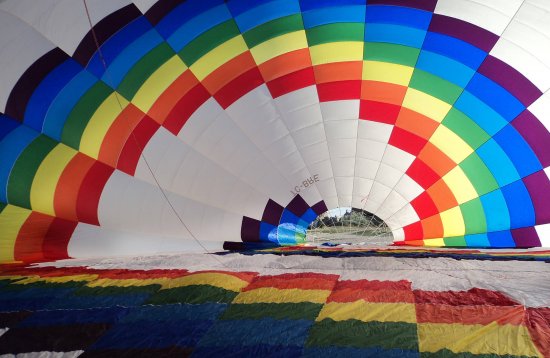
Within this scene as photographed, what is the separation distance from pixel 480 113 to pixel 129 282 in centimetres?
447

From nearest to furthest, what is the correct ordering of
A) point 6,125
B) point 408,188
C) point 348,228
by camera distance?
1. point 6,125
2. point 408,188
3. point 348,228

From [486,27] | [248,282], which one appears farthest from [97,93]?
[486,27]

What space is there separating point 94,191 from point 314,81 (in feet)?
10.5

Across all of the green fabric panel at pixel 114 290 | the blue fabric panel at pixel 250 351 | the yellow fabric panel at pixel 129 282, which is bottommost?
the blue fabric panel at pixel 250 351

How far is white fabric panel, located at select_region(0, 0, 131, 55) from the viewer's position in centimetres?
392

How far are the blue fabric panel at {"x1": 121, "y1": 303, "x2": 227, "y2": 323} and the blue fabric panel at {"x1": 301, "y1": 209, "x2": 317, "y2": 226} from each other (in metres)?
3.98

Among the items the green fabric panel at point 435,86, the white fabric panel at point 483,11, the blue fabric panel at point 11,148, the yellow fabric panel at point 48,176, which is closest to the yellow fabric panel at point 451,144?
the green fabric panel at point 435,86

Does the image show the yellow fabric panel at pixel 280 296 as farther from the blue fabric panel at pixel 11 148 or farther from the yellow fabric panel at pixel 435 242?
the yellow fabric panel at pixel 435 242

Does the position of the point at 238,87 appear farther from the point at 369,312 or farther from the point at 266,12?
the point at 369,312

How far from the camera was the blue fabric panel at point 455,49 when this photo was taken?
4.43 meters

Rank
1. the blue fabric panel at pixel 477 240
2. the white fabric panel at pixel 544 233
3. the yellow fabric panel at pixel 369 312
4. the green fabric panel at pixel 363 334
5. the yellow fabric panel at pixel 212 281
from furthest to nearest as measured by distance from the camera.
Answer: the blue fabric panel at pixel 477 240 < the white fabric panel at pixel 544 233 < the yellow fabric panel at pixel 212 281 < the yellow fabric panel at pixel 369 312 < the green fabric panel at pixel 363 334

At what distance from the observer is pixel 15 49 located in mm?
4129

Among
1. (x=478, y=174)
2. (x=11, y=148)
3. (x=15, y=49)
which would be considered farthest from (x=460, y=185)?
(x=11, y=148)

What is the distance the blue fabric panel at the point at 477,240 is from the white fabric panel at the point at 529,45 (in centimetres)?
219
